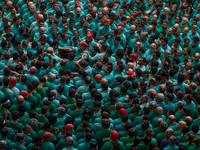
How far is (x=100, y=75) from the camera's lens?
43.7 ft

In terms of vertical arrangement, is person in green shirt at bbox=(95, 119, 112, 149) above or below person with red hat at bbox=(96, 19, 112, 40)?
below

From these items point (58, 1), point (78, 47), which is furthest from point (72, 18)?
point (78, 47)

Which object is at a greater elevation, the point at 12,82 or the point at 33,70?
the point at 33,70

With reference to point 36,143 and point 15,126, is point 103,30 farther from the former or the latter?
point 36,143

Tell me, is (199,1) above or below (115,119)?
above

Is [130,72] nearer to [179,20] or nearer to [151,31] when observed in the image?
[151,31]

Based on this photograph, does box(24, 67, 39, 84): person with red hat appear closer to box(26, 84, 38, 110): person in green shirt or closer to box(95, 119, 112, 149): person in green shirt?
box(26, 84, 38, 110): person in green shirt

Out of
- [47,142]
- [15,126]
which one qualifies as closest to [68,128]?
[47,142]

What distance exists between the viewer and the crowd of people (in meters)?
11.2

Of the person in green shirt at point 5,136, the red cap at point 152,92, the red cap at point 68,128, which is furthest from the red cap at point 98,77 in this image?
the person in green shirt at point 5,136

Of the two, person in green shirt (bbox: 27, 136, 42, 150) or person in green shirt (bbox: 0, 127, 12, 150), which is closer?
person in green shirt (bbox: 27, 136, 42, 150)

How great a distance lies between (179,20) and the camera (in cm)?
1820

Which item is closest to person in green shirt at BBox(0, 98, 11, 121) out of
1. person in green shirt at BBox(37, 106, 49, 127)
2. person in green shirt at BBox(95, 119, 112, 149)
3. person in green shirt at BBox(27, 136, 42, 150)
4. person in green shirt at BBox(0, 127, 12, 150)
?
person in green shirt at BBox(37, 106, 49, 127)

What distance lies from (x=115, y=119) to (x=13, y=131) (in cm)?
317
